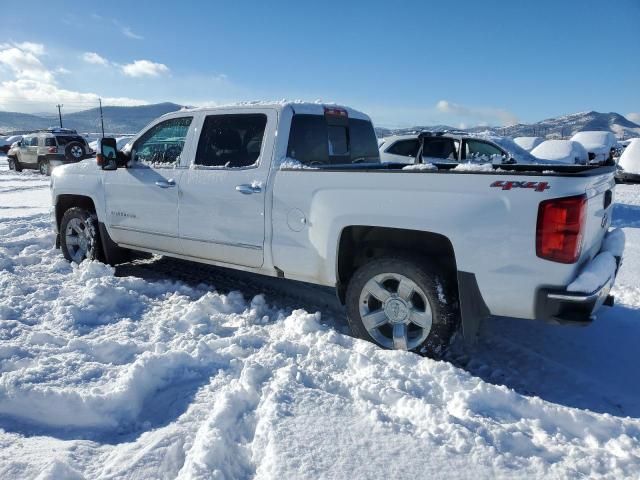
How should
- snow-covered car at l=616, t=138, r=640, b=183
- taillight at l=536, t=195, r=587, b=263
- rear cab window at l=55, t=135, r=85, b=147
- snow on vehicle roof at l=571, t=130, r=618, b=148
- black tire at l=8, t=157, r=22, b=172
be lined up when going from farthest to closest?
black tire at l=8, t=157, r=22, b=172 → snow on vehicle roof at l=571, t=130, r=618, b=148 → rear cab window at l=55, t=135, r=85, b=147 → snow-covered car at l=616, t=138, r=640, b=183 → taillight at l=536, t=195, r=587, b=263

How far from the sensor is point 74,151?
2200 cm

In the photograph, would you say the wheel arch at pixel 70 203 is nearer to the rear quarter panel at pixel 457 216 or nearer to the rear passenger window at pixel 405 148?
the rear quarter panel at pixel 457 216

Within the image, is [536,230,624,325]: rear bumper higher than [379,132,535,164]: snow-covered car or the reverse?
the reverse

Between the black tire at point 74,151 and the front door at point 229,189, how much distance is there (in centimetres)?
1993

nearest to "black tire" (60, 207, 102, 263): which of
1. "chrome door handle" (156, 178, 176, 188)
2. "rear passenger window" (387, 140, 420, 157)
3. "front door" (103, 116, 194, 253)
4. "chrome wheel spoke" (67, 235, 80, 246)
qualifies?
"chrome wheel spoke" (67, 235, 80, 246)

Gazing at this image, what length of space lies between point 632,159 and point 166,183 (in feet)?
50.6

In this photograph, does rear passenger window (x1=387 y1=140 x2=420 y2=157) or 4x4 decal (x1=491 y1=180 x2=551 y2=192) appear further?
rear passenger window (x1=387 y1=140 x2=420 y2=157)

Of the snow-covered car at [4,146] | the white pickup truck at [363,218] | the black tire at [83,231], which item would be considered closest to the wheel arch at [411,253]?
the white pickup truck at [363,218]

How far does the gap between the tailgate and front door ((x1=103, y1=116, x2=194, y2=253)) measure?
11.2 feet

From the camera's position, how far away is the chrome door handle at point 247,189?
4031 millimetres

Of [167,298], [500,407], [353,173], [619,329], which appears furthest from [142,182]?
[619,329]

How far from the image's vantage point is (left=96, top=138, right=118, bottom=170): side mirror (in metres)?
5.06

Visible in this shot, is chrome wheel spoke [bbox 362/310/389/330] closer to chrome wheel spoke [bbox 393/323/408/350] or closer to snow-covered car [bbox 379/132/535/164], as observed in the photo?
chrome wheel spoke [bbox 393/323/408/350]

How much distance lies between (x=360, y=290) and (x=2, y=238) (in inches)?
228
